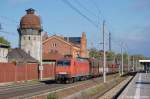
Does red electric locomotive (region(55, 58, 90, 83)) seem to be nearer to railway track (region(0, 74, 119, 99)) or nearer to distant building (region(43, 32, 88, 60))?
railway track (region(0, 74, 119, 99))

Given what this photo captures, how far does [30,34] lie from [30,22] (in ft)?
8.55

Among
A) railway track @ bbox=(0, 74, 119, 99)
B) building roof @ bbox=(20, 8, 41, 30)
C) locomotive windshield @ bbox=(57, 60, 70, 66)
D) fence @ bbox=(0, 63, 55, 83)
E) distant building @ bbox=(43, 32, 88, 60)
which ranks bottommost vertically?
railway track @ bbox=(0, 74, 119, 99)

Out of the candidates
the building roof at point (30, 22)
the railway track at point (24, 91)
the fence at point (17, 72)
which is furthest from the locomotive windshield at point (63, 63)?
the building roof at point (30, 22)

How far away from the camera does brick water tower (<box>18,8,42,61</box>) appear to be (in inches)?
3669

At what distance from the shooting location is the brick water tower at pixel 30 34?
93.2m

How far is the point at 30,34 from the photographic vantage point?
93.5 metres

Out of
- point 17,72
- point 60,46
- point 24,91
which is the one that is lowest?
point 24,91

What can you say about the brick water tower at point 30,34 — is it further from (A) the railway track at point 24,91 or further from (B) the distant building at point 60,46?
(A) the railway track at point 24,91

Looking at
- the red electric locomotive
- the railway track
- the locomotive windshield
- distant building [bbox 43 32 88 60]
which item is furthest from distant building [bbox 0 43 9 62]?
distant building [bbox 43 32 88 60]

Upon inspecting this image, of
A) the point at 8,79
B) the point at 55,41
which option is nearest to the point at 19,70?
the point at 8,79

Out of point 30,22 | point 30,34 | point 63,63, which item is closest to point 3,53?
point 63,63

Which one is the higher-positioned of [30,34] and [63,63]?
[30,34]

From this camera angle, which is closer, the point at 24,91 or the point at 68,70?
the point at 24,91

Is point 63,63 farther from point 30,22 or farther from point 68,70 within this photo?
point 30,22
